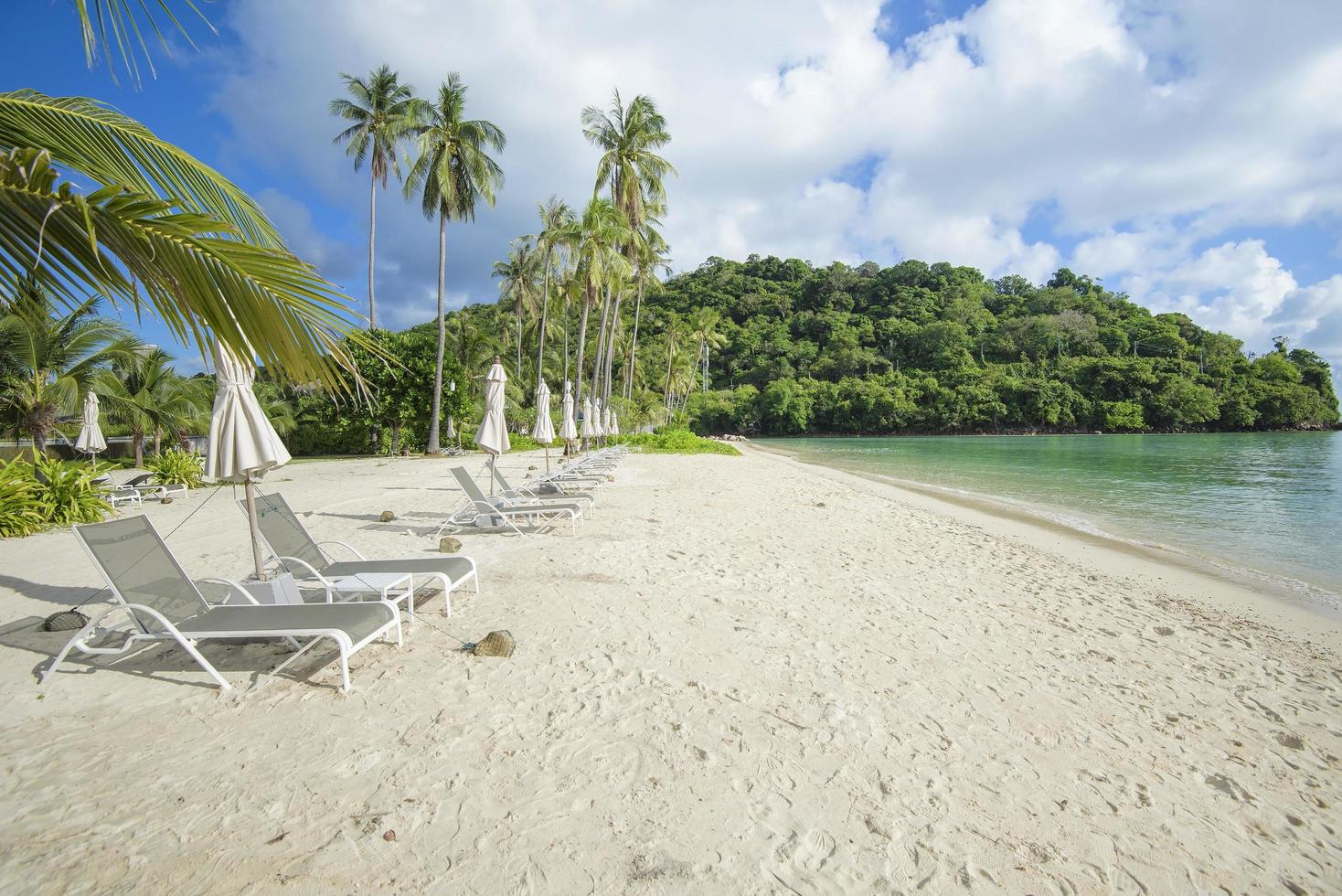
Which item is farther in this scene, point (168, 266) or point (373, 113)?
point (373, 113)

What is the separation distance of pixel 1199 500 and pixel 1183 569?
840 centimetres

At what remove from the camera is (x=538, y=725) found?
9.80ft

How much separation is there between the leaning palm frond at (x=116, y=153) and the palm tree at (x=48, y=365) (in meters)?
14.7

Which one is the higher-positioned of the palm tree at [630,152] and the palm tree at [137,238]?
the palm tree at [630,152]

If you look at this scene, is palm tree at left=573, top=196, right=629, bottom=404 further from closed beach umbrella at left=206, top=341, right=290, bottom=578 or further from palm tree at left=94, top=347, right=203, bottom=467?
closed beach umbrella at left=206, top=341, right=290, bottom=578

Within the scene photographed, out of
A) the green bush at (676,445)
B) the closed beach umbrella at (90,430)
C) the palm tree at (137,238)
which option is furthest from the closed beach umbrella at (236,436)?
the green bush at (676,445)

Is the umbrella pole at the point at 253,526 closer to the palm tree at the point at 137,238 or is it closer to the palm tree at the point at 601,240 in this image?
the palm tree at the point at 137,238

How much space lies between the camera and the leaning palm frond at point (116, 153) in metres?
2.02

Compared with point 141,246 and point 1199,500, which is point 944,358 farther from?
point 141,246

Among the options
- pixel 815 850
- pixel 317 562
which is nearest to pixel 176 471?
pixel 317 562

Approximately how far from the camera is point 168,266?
6.31 feet

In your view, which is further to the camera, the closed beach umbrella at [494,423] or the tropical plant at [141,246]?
the closed beach umbrella at [494,423]

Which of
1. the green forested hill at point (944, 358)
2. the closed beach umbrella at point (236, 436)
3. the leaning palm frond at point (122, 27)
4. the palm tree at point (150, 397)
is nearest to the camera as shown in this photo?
the leaning palm frond at point (122, 27)

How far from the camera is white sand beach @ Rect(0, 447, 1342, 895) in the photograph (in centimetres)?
214
